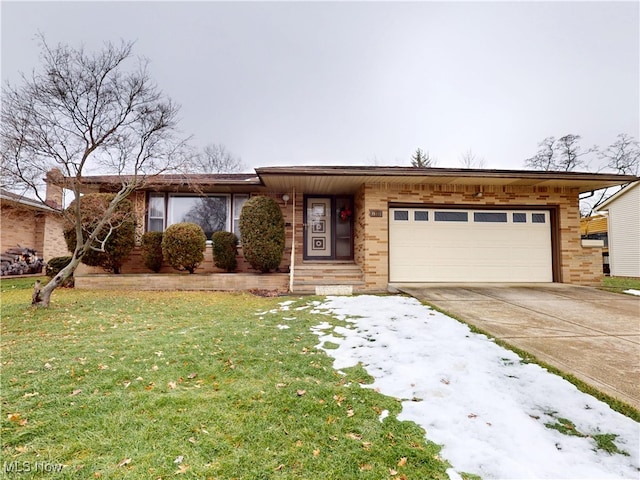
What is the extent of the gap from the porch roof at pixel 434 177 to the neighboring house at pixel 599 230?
33.9 feet

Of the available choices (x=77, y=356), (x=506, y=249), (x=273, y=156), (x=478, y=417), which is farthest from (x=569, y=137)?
(x=77, y=356)

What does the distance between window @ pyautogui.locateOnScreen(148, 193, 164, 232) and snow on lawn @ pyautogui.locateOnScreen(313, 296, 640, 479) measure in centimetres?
835

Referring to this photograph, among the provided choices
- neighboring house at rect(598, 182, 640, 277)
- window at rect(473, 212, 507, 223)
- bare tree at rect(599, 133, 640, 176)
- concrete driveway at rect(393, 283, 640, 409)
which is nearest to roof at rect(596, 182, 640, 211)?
neighboring house at rect(598, 182, 640, 277)

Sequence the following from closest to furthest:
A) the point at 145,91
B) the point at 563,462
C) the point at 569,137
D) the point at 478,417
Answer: the point at 563,462, the point at 478,417, the point at 145,91, the point at 569,137

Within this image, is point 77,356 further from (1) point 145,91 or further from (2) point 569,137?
(2) point 569,137

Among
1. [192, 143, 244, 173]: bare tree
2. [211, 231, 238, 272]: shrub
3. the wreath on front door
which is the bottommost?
[211, 231, 238, 272]: shrub

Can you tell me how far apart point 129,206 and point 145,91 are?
357cm

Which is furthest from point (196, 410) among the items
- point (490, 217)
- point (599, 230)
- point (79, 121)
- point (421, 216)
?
point (599, 230)

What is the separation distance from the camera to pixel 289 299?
23.2 feet

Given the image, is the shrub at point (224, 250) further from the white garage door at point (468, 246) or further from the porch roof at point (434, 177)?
the white garage door at point (468, 246)

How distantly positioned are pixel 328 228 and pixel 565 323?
22.8 feet

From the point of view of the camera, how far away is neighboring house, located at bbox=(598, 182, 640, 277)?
14.0m

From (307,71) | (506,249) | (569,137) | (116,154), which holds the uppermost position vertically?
(307,71)

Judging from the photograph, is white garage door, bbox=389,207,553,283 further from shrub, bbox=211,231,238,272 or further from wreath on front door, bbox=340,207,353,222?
shrub, bbox=211,231,238,272
